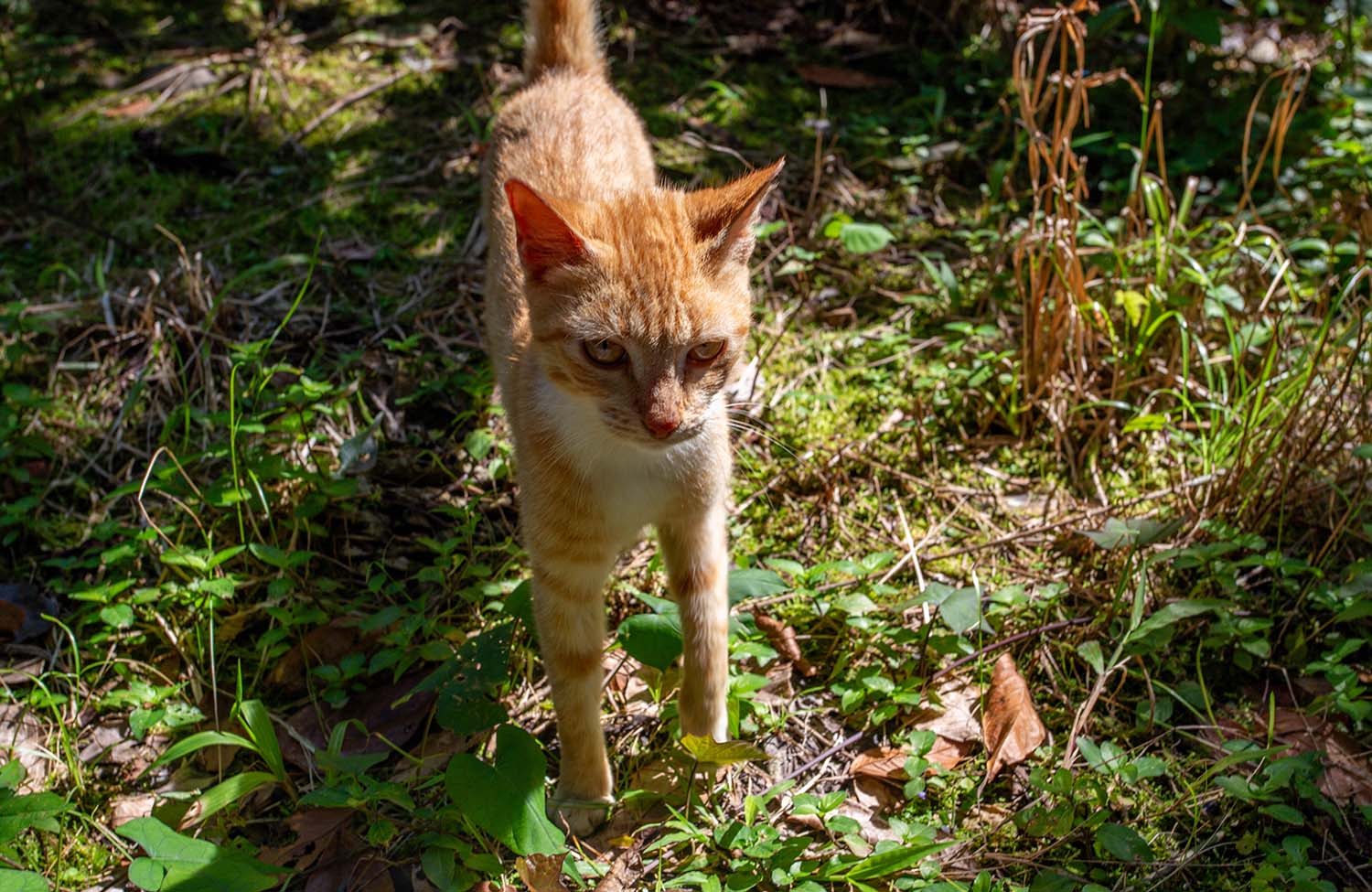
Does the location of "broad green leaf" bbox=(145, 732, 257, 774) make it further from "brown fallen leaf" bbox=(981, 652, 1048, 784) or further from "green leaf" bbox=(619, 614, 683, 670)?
"brown fallen leaf" bbox=(981, 652, 1048, 784)

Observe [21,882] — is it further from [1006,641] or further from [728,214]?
[1006,641]

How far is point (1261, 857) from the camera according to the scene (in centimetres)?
234

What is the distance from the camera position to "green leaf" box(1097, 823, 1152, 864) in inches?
86.4

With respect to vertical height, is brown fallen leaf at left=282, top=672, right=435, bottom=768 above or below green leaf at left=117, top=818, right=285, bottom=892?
below

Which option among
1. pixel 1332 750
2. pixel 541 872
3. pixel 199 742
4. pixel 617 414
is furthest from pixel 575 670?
pixel 1332 750

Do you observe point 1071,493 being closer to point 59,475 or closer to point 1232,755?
point 1232,755

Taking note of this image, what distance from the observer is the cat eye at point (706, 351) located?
2.37m

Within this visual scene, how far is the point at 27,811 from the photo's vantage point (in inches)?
90.8

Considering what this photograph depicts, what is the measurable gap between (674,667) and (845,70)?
3530 mm

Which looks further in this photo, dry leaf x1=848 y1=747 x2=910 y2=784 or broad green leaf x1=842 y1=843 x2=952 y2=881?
dry leaf x1=848 y1=747 x2=910 y2=784

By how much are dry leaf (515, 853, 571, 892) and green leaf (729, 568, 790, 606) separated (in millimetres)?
770

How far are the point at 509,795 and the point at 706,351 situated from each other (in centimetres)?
105

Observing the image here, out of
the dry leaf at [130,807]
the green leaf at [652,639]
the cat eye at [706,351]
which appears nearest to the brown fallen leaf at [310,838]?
the dry leaf at [130,807]

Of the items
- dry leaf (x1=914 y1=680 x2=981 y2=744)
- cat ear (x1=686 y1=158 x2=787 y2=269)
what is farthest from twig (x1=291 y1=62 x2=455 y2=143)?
dry leaf (x1=914 y1=680 x2=981 y2=744)
